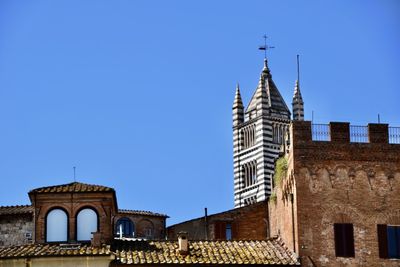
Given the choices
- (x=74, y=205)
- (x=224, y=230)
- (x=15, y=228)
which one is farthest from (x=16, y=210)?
(x=224, y=230)

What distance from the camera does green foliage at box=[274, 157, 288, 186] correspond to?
176 feet

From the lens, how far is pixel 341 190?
5128cm

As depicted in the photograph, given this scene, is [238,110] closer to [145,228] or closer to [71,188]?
[145,228]

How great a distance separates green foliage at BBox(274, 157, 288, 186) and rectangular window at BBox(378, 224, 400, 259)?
4897 millimetres

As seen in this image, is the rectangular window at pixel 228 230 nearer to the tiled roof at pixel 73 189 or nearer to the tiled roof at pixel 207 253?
the tiled roof at pixel 207 253

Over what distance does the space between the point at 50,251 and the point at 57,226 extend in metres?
2.99

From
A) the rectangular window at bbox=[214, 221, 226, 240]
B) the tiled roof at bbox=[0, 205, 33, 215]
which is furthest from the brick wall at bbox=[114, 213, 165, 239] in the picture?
the tiled roof at bbox=[0, 205, 33, 215]

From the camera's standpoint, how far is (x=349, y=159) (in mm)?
51625

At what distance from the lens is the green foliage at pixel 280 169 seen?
53.7m

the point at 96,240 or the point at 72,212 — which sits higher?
the point at 72,212

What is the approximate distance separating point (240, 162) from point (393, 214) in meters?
61.3

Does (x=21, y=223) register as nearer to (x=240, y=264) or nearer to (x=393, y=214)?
(x=240, y=264)

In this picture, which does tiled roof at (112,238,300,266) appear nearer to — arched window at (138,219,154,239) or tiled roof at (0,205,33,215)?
tiled roof at (0,205,33,215)

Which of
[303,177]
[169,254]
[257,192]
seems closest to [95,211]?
[169,254]
